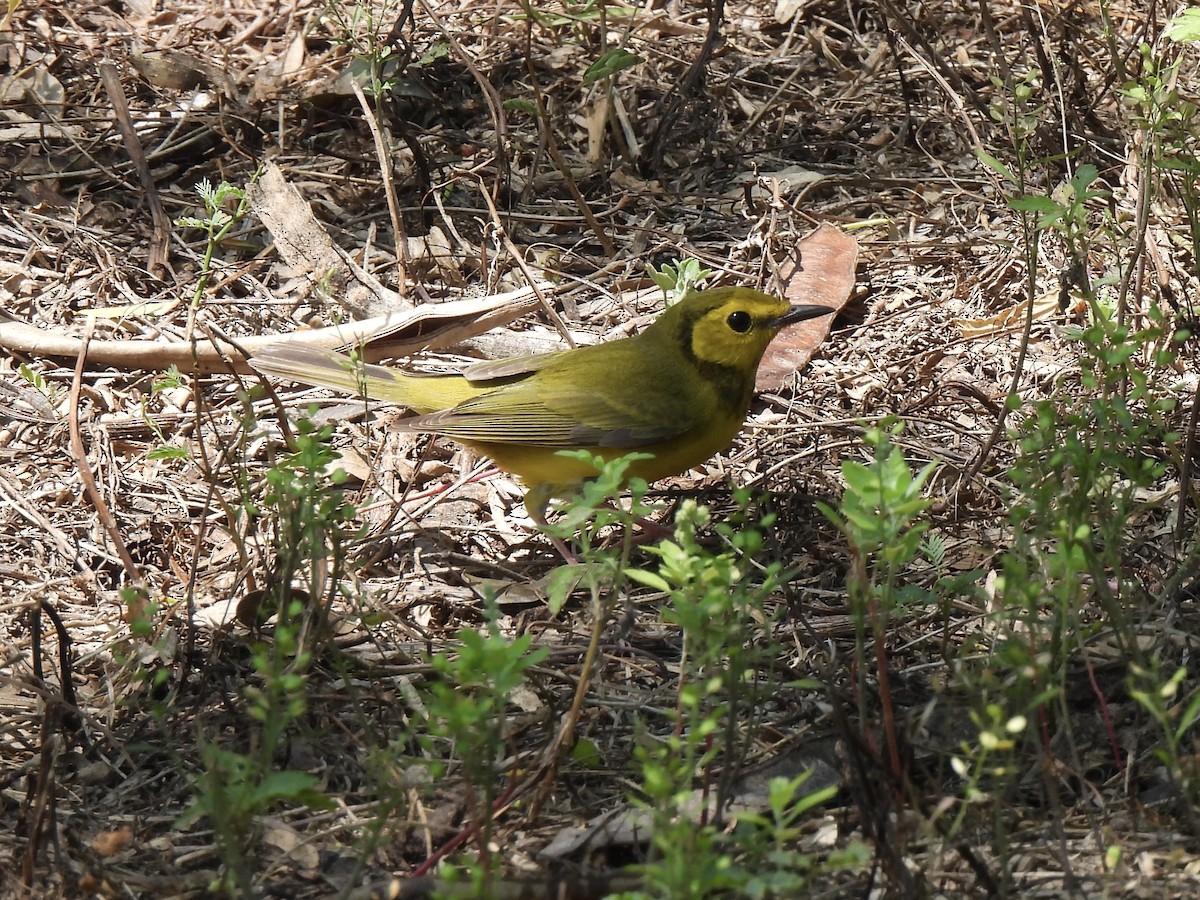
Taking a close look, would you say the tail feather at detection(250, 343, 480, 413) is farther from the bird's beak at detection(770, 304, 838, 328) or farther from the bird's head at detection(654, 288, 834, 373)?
the bird's beak at detection(770, 304, 838, 328)

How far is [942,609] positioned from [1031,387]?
2.02 meters

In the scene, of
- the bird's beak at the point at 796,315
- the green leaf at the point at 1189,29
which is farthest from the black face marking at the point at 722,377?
the green leaf at the point at 1189,29

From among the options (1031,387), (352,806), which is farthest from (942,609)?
(1031,387)

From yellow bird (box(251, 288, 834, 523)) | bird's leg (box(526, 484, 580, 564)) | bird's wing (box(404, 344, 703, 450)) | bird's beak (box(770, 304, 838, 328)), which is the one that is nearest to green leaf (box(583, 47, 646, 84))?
yellow bird (box(251, 288, 834, 523))

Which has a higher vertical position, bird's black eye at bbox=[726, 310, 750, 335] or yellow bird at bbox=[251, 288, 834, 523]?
bird's black eye at bbox=[726, 310, 750, 335]

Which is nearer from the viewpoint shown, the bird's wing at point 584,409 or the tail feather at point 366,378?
the bird's wing at point 584,409

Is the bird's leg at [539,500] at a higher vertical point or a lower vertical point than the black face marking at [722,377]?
lower

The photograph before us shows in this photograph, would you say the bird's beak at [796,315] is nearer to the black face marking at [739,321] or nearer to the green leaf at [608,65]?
the black face marking at [739,321]

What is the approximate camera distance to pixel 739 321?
515cm

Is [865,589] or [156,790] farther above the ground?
[865,589]

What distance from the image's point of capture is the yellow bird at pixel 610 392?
5051mm

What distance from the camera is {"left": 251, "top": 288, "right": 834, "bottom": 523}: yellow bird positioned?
5.05 meters

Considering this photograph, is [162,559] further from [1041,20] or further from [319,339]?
[1041,20]

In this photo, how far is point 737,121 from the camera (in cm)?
705
